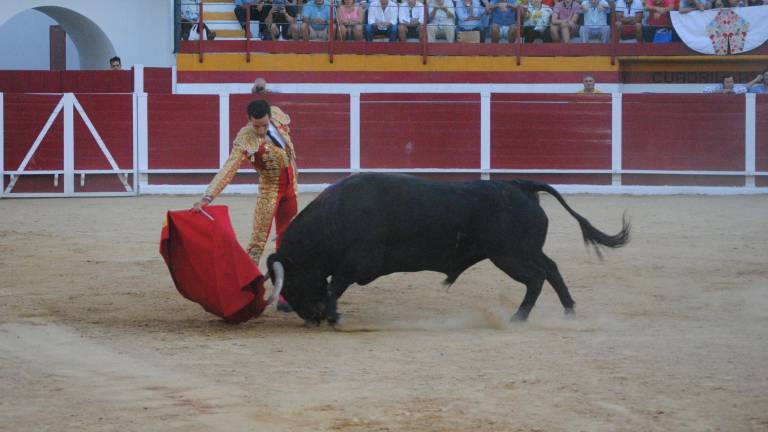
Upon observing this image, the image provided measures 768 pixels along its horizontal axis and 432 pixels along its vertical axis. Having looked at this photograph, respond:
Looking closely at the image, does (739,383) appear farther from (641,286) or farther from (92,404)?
(641,286)

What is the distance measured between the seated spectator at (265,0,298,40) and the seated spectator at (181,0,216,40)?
73 centimetres

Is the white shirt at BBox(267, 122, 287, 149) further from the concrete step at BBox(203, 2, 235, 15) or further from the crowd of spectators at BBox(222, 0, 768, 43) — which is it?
the concrete step at BBox(203, 2, 235, 15)

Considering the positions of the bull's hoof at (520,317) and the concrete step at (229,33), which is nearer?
the bull's hoof at (520,317)

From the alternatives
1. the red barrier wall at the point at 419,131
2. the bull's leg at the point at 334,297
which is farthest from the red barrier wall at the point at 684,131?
the bull's leg at the point at 334,297

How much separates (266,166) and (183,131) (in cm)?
738

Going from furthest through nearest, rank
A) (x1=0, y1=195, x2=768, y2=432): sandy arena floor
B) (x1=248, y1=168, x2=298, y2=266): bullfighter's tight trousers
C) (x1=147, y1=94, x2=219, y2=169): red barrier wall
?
(x1=147, y1=94, x2=219, y2=169): red barrier wall, (x1=248, y1=168, x2=298, y2=266): bullfighter's tight trousers, (x1=0, y1=195, x2=768, y2=432): sandy arena floor

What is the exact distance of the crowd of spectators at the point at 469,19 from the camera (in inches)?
566

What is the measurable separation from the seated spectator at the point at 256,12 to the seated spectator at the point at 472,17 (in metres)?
2.30

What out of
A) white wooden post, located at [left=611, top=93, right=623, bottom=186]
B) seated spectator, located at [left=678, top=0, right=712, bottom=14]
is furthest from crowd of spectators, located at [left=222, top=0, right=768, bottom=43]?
white wooden post, located at [left=611, top=93, right=623, bottom=186]

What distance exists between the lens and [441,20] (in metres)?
14.6

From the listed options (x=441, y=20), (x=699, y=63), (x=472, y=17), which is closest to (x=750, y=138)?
(x=699, y=63)

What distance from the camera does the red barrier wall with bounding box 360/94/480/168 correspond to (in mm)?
12758

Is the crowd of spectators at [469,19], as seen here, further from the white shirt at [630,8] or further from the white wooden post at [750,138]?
the white wooden post at [750,138]

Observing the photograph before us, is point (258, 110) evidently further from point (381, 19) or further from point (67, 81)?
point (381, 19)
